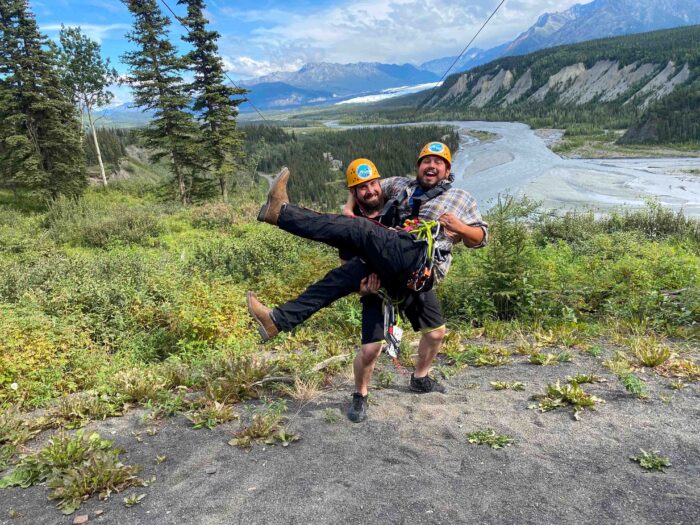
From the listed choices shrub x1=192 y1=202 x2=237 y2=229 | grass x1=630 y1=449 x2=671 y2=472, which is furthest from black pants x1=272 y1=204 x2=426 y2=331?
shrub x1=192 y1=202 x2=237 y2=229

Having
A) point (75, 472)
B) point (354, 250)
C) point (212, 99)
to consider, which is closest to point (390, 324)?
point (354, 250)

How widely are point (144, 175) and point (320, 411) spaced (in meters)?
69.1

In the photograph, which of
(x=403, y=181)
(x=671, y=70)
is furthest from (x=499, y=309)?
(x=671, y=70)

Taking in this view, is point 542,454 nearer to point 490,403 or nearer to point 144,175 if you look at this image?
point 490,403

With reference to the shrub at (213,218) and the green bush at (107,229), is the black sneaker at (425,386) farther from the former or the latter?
the shrub at (213,218)

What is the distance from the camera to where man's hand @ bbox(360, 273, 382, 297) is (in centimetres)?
386

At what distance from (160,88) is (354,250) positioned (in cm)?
3011

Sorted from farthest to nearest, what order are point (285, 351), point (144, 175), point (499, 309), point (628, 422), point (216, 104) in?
point (144, 175), point (216, 104), point (499, 309), point (285, 351), point (628, 422)

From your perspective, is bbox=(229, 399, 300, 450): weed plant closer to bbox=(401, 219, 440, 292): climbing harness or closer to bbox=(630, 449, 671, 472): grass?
bbox=(401, 219, 440, 292): climbing harness

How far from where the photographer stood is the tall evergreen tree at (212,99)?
89.2 feet

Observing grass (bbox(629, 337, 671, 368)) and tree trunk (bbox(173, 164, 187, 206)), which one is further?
tree trunk (bbox(173, 164, 187, 206))

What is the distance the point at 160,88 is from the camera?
94.1ft

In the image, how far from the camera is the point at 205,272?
30.8ft

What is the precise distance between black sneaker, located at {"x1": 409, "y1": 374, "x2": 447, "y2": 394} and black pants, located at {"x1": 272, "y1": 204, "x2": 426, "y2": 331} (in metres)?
1.26
